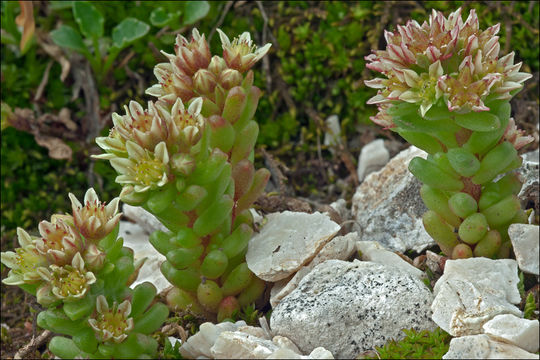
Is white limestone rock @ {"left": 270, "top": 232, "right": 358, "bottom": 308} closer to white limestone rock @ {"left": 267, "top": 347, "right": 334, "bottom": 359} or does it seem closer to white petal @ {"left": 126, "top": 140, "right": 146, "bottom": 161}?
white limestone rock @ {"left": 267, "top": 347, "right": 334, "bottom": 359}

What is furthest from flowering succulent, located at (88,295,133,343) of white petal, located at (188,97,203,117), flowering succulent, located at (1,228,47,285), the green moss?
the green moss

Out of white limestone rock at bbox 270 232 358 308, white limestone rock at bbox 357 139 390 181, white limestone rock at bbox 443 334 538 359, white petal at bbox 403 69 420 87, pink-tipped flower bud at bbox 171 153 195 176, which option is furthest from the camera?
white limestone rock at bbox 357 139 390 181

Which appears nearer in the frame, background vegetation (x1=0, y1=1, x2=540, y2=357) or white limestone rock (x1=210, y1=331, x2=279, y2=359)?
white limestone rock (x1=210, y1=331, x2=279, y2=359)

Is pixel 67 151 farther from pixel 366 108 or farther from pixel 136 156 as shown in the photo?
pixel 136 156

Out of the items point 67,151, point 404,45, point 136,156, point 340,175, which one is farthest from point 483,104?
point 67,151

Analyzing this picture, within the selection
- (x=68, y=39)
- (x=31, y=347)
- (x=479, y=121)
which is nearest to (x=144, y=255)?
(x=31, y=347)

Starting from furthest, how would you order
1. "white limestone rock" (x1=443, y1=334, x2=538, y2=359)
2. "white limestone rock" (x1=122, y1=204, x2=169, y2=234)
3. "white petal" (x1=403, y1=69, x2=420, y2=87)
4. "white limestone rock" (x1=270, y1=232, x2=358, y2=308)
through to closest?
"white limestone rock" (x1=122, y1=204, x2=169, y2=234) → "white limestone rock" (x1=270, y1=232, x2=358, y2=308) → "white petal" (x1=403, y1=69, x2=420, y2=87) → "white limestone rock" (x1=443, y1=334, x2=538, y2=359)
